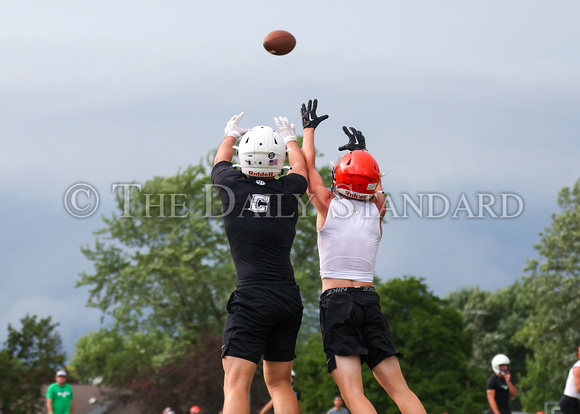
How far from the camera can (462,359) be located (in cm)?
3762

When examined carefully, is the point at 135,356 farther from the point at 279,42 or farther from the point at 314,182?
the point at 314,182

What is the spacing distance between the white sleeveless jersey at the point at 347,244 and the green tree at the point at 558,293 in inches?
1490

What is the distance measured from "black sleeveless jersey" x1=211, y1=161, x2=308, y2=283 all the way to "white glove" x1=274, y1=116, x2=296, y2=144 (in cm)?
88

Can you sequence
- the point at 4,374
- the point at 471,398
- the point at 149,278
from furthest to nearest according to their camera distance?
1. the point at 149,278
2. the point at 4,374
3. the point at 471,398

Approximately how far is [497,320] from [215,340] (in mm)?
33260

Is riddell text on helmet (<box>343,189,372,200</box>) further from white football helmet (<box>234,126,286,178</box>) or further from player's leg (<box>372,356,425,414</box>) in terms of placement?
player's leg (<box>372,356,425,414</box>)

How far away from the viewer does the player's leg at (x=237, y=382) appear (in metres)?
6.30

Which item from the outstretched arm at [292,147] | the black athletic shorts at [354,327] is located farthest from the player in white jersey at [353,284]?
the outstretched arm at [292,147]

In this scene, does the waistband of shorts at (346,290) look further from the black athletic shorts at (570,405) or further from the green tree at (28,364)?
the green tree at (28,364)

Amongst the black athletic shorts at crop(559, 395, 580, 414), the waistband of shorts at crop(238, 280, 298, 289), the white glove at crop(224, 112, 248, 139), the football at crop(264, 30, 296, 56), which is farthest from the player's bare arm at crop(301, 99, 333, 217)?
the black athletic shorts at crop(559, 395, 580, 414)

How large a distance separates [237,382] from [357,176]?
230 cm

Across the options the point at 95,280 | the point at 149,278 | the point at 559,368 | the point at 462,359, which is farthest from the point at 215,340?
the point at 559,368

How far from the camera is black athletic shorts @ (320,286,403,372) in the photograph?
22.9ft

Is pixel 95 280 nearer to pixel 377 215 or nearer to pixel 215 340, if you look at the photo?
pixel 215 340
